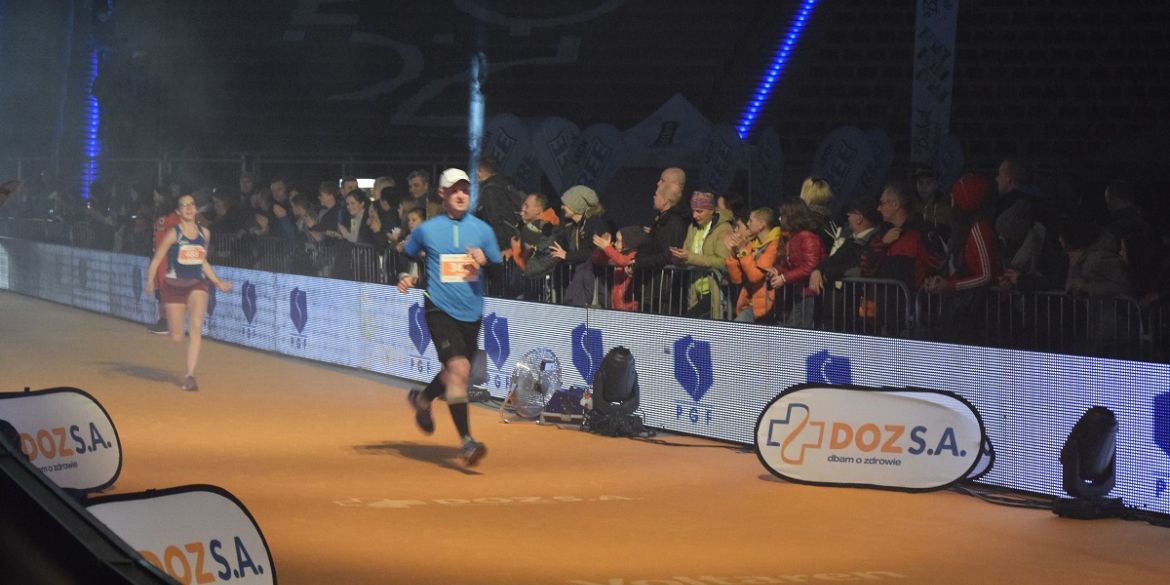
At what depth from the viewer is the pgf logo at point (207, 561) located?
6.18m

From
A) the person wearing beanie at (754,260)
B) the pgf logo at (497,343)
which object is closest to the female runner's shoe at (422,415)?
the person wearing beanie at (754,260)

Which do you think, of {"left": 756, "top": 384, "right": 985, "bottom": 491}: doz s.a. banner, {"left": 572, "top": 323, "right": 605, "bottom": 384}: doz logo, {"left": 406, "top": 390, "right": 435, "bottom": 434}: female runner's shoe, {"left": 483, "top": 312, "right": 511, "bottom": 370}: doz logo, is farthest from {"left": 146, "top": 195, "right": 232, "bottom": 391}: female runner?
{"left": 756, "top": 384, "right": 985, "bottom": 491}: doz s.a. banner

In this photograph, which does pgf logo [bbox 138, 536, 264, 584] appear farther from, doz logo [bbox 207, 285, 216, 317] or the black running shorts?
doz logo [bbox 207, 285, 216, 317]

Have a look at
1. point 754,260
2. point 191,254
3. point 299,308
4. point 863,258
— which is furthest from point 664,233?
point 299,308

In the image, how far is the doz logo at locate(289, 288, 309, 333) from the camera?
22.1 meters

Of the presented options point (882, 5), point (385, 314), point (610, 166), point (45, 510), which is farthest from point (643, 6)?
point (45, 510)

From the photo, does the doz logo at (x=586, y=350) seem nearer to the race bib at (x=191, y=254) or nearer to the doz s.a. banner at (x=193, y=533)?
the race bib at (x=191, y=254)

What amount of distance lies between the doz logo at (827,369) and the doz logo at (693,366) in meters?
1.27

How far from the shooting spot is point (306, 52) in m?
38.7

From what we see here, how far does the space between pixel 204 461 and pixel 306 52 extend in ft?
88.7

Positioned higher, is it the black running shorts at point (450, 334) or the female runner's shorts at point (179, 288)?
the female runner's shorts at point (179, 288)

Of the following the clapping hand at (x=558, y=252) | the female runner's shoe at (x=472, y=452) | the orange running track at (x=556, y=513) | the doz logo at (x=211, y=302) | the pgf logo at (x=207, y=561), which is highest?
the clapping hand at (x=558, y=252)

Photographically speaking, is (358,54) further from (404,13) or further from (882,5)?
(882,5)

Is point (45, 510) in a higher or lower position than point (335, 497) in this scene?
higher
